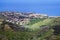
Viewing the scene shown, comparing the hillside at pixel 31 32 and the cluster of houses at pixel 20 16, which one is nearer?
the hillside at pixel 31 32

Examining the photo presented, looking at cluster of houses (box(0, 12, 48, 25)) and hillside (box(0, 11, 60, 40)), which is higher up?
cluster of houses (box(0, 12, 48, 25))

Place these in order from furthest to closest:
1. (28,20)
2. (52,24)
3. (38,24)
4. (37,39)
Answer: (28,20)
(38,24)
(52,24)
(37,39)

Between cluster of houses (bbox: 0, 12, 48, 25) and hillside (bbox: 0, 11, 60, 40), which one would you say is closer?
hillside (bbox: 0, 11, 60, 40)

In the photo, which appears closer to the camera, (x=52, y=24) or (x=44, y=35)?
(x=44, y=35)

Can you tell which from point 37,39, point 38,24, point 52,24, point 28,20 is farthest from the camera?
point 28,20

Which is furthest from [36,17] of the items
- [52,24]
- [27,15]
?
[52,24]

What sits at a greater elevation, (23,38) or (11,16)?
(11,16)

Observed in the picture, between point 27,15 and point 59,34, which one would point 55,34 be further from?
point 27,15

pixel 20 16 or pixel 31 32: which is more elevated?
pixel 20 16

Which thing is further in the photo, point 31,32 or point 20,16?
point 20,16

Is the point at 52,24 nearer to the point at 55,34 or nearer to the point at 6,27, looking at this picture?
the point at 55,34

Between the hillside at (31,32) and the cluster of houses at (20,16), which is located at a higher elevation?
the cluster of houses at (20,16)
